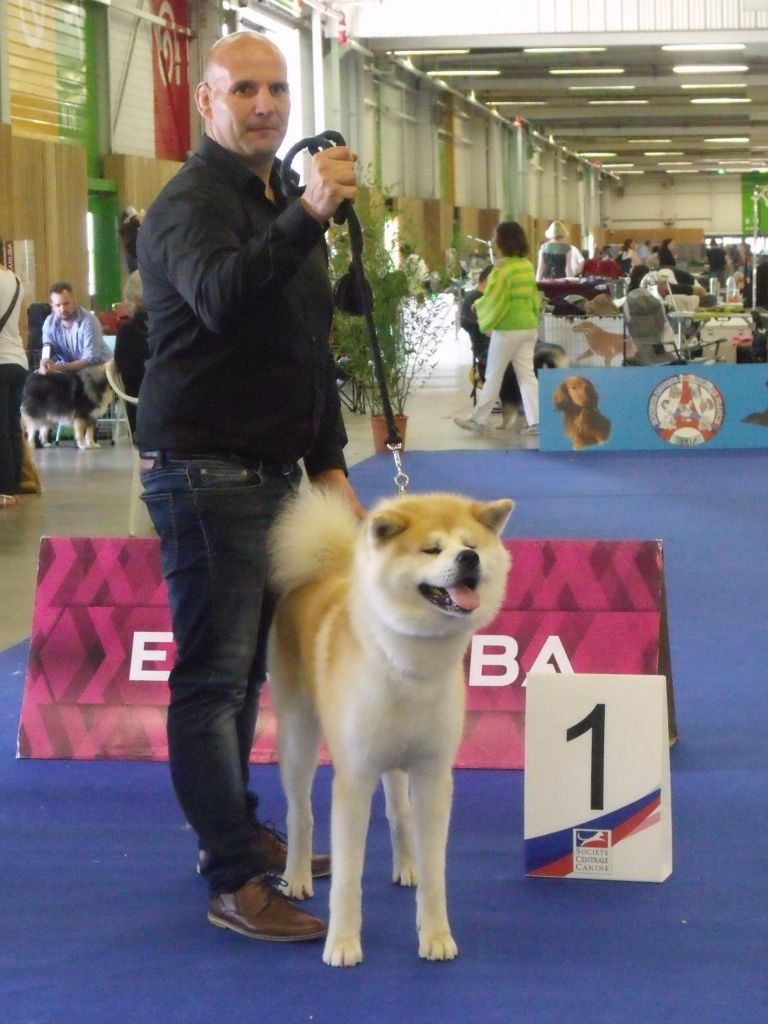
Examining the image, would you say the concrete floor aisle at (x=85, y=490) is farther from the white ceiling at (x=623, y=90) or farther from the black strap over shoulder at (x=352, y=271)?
the white ceiling at (x=623, y=90)

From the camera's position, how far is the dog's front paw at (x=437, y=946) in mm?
2432

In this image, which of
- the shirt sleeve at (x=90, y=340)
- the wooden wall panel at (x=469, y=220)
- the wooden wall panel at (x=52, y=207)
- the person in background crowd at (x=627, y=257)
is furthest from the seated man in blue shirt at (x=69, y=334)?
the wooden wall panel at (x=469, y=220)

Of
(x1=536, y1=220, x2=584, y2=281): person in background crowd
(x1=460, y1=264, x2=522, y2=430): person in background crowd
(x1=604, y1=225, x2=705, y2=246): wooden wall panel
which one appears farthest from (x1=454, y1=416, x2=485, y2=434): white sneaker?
(x1=604, y1=225, x2=705, y2=246): wooden wall panel

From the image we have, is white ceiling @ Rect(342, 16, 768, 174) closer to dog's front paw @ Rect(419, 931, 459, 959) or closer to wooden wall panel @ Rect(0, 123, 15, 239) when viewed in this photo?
wooden wall panel @ Rect(0, 123, 15, 239)

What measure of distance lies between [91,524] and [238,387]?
16.3ft

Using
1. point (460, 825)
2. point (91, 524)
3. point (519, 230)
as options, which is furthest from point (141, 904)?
point (519, 230)

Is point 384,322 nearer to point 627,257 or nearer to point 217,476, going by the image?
point 217,476

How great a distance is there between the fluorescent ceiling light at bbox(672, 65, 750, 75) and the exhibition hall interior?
10.3 m

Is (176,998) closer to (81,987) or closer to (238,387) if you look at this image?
(81,987)

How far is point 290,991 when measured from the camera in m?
2.34

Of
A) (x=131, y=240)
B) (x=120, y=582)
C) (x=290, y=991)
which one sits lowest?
(x=290, y=991)

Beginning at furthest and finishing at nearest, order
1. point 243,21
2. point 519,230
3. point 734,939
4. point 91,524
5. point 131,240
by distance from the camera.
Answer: point 243,21
point 519,230
point 131,240
point 91,524
point 734,939

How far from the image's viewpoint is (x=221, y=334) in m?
2.41

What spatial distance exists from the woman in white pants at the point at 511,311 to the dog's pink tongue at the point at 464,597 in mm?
8332
